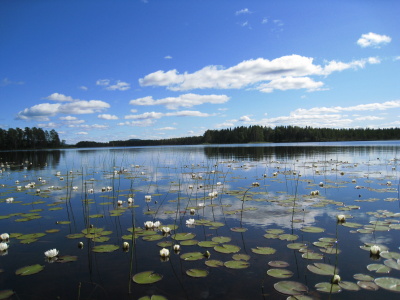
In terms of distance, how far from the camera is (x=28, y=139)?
90.4 metres

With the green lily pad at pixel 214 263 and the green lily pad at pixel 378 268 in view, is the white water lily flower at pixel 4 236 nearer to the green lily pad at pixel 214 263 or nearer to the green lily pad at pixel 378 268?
the green lily pad at pixel 214 263

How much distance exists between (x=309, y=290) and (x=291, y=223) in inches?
102

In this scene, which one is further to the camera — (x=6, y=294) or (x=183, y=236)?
(x=183, y=236)

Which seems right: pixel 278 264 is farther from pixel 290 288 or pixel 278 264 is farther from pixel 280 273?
pixel 290 288

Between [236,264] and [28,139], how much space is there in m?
107

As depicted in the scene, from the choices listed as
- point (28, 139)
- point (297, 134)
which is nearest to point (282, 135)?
point (297, 134)

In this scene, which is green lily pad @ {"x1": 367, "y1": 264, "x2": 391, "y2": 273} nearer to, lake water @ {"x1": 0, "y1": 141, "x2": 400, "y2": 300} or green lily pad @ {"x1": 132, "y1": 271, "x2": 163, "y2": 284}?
lake water @ {"x1": 0, "y1": 141, "x2": 400, "y2": 300}

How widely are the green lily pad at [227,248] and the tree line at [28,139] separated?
101475 mm

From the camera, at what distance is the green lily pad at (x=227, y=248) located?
407cm

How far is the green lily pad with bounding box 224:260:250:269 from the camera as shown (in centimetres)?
356

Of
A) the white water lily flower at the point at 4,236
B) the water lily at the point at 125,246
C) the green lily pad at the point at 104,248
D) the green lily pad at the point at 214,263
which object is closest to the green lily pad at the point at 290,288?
the green lily pad at the point at 214,263

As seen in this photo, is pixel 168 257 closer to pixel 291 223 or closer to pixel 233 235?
pixel 233 235

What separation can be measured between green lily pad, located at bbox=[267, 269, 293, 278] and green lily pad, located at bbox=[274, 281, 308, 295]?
0.56 feet

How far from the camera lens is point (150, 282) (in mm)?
3213
